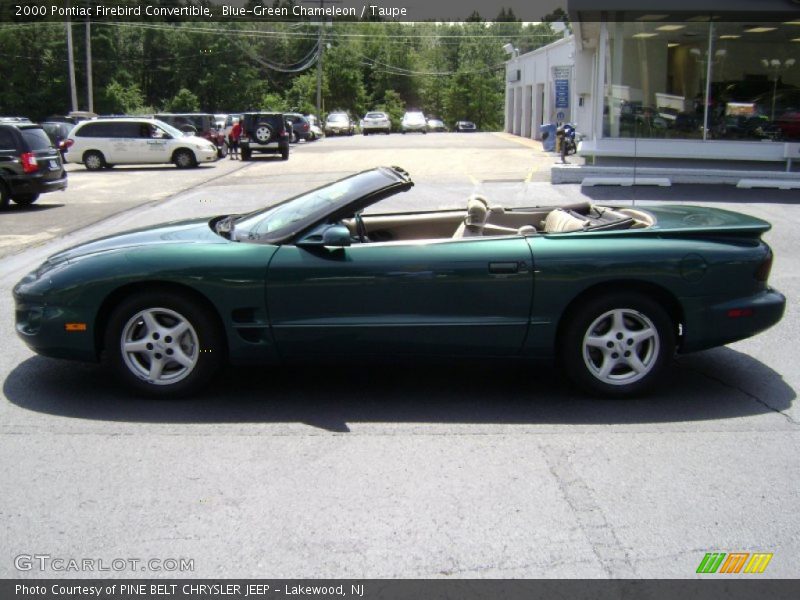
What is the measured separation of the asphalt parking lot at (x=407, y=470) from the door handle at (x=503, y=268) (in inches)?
33.6

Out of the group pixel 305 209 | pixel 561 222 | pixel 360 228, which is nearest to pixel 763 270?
pixel 561 222

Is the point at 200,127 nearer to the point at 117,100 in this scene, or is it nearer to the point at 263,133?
the point at 263,133

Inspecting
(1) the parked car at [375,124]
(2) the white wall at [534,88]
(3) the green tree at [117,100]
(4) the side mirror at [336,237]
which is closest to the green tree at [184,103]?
(3) the green tree at [117,100]

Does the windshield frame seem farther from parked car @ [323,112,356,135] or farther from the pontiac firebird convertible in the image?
parked car @ [323,112,356,135]

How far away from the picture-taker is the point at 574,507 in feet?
13.5

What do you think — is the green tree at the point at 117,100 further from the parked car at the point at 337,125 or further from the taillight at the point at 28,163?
the taillight at the point at 28,163

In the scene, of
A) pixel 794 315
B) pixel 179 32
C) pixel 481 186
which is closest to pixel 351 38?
pixel 179 32

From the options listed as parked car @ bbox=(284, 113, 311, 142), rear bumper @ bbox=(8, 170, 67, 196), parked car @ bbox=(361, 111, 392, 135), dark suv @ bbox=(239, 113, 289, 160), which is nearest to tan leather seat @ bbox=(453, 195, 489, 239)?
rear bumper @ bbox=(8, 170, 67, 196)

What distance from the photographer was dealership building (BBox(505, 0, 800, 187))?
59.7ft

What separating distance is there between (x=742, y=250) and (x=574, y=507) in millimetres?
2358

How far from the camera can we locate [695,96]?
731 inches

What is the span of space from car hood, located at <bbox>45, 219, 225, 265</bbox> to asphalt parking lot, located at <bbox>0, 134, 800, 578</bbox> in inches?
34.8

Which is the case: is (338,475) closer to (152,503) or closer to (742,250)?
(152,503)

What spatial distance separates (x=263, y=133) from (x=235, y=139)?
1.37m
